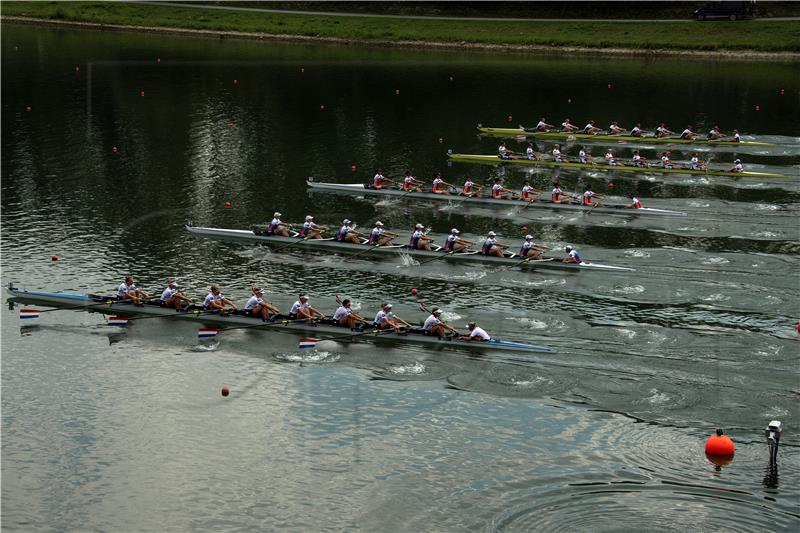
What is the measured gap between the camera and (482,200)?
49188 mm

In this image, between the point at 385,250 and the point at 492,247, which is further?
the point at 385,250

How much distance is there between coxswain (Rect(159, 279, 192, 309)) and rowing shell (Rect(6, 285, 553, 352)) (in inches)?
7.1

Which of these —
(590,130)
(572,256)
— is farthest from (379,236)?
(590,130)

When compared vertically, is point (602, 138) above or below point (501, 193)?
above

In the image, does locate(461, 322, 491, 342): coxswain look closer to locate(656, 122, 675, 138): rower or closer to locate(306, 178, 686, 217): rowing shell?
locate(306, 178, 686, 217): rowing shell

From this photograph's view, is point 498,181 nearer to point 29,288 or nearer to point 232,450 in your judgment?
point 29,288

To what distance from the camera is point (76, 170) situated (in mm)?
54781

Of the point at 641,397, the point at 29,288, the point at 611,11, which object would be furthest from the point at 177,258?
the point at 611,11

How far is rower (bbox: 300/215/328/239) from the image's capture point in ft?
141

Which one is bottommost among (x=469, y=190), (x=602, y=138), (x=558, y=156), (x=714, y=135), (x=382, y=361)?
(x=382, y=361)

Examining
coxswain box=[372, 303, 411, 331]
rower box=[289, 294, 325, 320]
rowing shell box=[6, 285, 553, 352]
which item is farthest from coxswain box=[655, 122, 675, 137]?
rower box=[289, 294, 325, 320]

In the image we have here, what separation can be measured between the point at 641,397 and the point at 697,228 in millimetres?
17304

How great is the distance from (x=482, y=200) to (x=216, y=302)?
57.9 feet

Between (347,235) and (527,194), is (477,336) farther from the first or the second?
(527,194)
